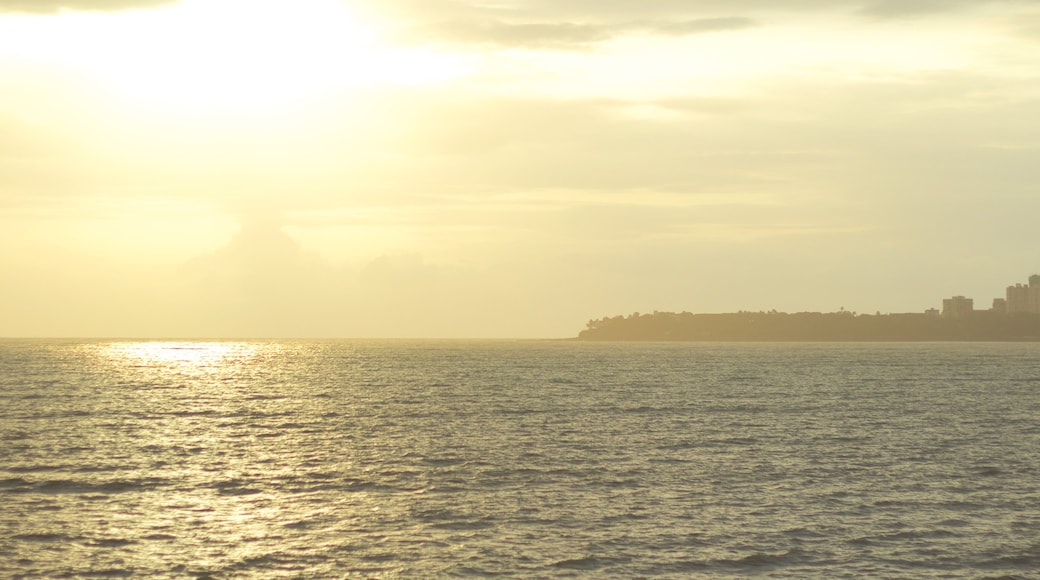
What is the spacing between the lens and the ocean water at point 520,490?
133 feet

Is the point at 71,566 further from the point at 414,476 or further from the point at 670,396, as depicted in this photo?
the point at 670,396

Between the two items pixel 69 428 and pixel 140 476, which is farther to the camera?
pixel 69 428

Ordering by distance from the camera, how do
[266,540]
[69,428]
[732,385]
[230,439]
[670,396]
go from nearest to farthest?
[266,540] → [230,439] → [69,428] → [670,396] → [732,385]

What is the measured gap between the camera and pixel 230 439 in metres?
78.6

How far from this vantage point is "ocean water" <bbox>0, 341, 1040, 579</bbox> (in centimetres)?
4041

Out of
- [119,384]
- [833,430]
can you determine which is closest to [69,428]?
[833,430]

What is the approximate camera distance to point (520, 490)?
180 feet

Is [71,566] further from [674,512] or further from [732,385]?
[732,385]

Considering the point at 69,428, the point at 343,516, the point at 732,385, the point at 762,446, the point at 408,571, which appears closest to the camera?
the point at 408,571

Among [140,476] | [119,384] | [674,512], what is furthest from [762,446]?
[119,384]

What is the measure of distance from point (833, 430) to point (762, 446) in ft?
46.5

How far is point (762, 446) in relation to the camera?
73312 mm

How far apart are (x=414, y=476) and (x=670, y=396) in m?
66.7

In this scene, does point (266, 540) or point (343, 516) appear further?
point (343, 516)
